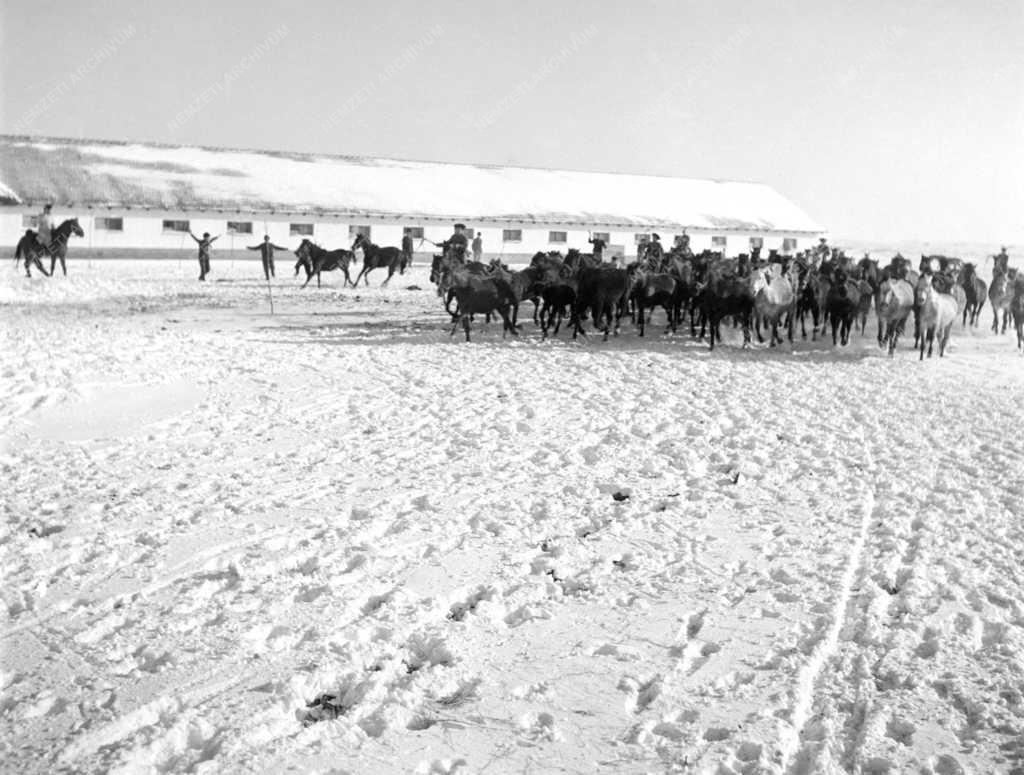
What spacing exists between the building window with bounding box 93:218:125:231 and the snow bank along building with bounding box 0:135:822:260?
49 millimetres

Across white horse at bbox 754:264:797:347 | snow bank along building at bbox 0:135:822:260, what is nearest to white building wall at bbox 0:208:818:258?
snow bank along building at bbox 0:135:822:260

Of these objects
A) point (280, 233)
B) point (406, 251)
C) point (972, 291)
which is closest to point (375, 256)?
point (406, 251)

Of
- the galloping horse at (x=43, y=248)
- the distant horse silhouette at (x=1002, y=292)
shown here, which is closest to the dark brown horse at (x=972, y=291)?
the distant horse silhouette at (x=1002, y=292)

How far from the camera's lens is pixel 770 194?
54094 millimetres

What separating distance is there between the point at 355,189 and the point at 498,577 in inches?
1428

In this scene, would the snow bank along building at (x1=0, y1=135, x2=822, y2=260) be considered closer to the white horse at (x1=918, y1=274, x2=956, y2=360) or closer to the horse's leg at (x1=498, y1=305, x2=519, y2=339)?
the horse's leg at (x1=498, y1=305, x2=519, y2=339)

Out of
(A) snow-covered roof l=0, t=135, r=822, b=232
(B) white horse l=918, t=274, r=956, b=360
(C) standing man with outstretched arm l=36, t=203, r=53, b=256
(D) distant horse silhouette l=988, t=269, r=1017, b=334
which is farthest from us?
(A) snow-covered roof l=0, t=135, r=822, b=232

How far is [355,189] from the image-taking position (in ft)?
130

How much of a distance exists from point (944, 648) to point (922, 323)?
1330cm

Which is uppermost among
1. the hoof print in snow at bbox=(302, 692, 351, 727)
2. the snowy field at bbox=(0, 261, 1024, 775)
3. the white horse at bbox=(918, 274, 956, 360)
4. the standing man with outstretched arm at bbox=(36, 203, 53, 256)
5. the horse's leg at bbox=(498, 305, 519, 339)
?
the standing man with outstretched arm at bbox=(36, 203, 53, 256)

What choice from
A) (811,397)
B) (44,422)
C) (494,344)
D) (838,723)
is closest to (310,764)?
(838,723)

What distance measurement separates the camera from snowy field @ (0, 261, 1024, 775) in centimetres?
403

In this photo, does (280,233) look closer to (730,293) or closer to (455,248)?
(455,248)

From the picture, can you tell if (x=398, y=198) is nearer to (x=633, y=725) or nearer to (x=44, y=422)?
(x=44, y=422)
